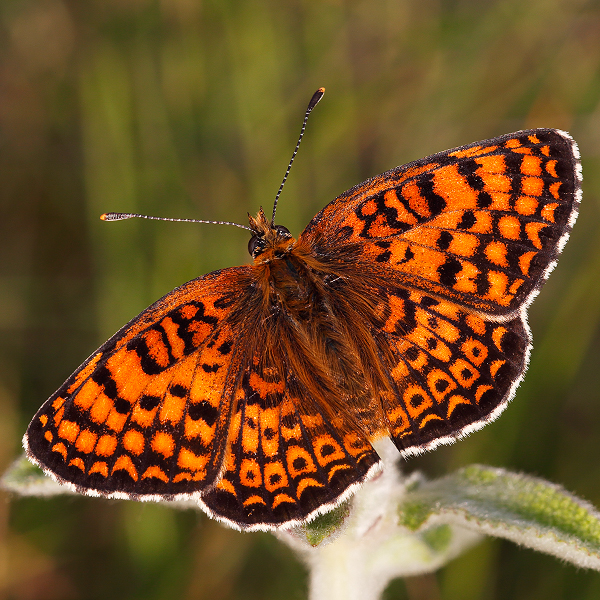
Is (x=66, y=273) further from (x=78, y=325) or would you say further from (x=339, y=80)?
(x=339, y=80)

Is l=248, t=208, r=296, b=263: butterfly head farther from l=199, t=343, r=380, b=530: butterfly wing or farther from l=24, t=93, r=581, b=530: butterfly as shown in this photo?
l=199, t=343, r=380, b=530: butterfly wing

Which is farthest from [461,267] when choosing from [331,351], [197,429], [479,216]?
[197,429]

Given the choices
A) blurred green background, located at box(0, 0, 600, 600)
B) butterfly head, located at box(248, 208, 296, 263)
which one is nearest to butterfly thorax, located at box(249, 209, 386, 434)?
butterfly head, located at box(248, 208, 296, 263)

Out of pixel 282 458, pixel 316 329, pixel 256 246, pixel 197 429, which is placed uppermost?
pixel 256 246

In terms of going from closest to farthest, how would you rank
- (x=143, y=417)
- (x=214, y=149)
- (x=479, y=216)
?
(x=143, y=417)
(x=479, y=216)
(x=214, y=149)

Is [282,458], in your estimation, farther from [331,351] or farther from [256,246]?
[256,246]

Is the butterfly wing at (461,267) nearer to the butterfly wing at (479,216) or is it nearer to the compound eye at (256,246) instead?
the butterfly wing at (479,216)
